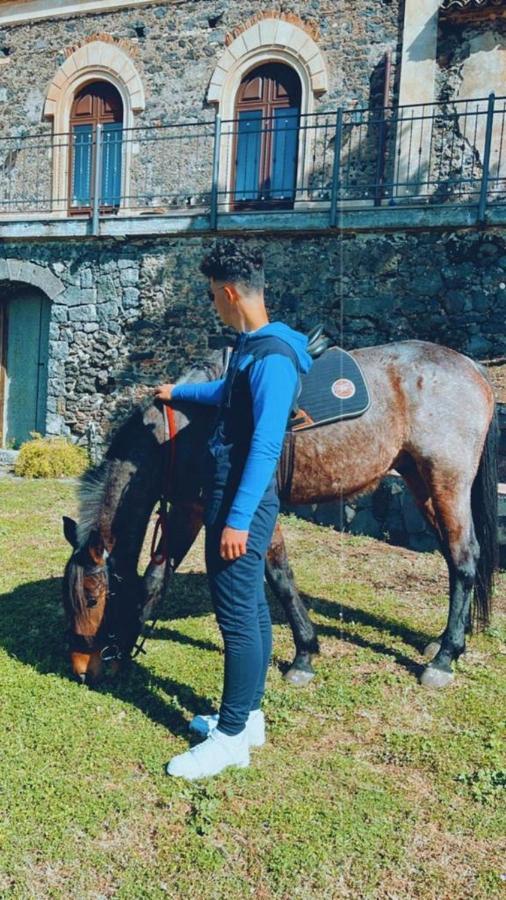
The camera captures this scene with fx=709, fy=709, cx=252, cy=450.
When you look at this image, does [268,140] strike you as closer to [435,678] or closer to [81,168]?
[81,168]

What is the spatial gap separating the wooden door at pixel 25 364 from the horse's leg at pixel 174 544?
→ 9.10 meters

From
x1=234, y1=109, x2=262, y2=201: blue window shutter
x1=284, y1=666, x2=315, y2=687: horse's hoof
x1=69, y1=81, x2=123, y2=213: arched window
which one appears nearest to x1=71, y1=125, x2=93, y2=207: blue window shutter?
x1=69, y1=81, x2=123, y2=213: arched window

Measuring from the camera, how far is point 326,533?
708 cm

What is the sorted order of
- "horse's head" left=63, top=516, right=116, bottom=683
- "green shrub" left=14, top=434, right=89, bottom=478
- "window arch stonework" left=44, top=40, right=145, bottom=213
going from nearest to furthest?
"horse's head" left=63, top=516, right=116, bottom=683 < "green shrub" left=14, top=434, right=89, bottom=478 < "window arch stonework" left=44, top=40, right=145, bottom=213

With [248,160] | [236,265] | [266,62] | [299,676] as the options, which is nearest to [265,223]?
[248,160]

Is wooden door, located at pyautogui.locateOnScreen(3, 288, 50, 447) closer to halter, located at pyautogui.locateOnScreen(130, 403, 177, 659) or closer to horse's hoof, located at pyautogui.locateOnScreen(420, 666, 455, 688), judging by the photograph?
halter, located at pyautogui.locateOnScreen(130, 403, 177, 659)

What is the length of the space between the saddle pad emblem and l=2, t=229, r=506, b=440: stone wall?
641cm

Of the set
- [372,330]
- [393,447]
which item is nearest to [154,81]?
[372,330]

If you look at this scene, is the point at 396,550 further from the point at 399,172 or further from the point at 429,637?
the point at 399,172

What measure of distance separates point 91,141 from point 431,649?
12545mm

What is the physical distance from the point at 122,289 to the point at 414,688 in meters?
9.22

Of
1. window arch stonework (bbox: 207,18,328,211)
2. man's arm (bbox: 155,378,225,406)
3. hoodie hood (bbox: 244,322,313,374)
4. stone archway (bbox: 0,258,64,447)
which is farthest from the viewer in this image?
stone archway (bbox: 0,258,64,447)

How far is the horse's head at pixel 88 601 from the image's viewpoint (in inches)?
131

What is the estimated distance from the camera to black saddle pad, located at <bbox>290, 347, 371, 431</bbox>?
3.75 m
